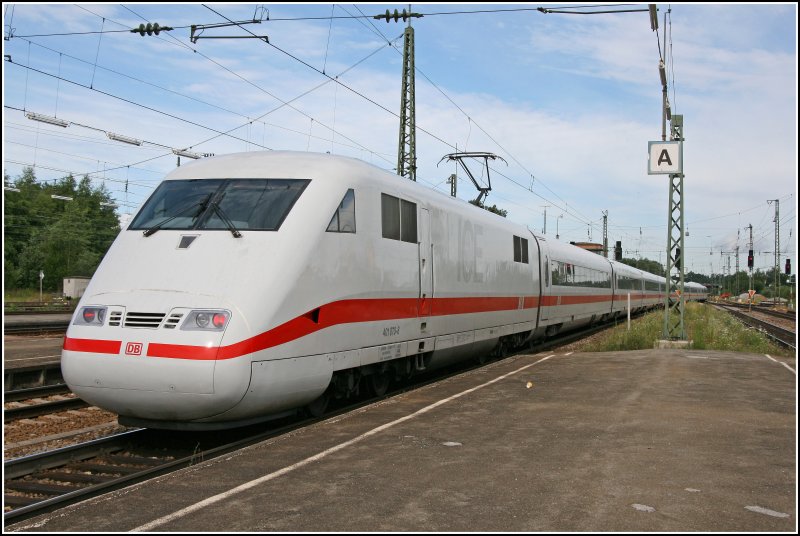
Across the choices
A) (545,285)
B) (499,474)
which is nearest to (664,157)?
(545,285)

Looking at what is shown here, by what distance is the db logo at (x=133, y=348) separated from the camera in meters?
7.10

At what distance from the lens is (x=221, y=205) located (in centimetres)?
866

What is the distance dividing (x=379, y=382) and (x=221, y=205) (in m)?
3.79

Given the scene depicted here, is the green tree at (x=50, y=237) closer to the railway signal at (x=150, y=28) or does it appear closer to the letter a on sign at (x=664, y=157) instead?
the railway signal at (x=150, y=28)

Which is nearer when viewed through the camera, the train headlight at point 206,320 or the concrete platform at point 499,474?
the concrete platform at point 499,474

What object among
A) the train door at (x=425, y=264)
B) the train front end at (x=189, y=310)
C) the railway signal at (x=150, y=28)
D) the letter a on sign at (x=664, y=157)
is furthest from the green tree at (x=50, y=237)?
the train front end at (x=189, y=310)

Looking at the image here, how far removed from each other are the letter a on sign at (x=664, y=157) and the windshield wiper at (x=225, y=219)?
13.8 m

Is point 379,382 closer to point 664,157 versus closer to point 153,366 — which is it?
point 153,366

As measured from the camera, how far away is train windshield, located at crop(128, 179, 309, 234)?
27.5ft

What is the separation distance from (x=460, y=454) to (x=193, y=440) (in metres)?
3.19

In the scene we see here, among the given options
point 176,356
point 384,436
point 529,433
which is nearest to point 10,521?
point 176,356

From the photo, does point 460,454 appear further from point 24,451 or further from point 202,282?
point 24,451

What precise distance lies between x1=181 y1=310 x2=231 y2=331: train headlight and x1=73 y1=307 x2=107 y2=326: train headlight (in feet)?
3.27

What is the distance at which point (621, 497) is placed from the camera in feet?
18.5
